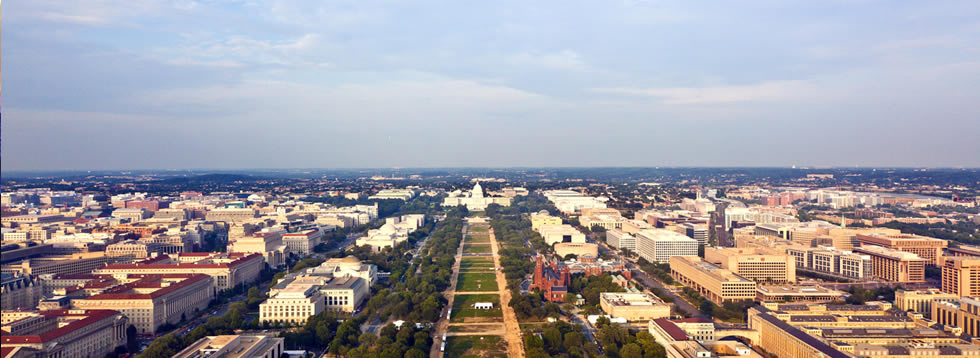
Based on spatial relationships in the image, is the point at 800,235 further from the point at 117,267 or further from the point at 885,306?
the point at 117,267

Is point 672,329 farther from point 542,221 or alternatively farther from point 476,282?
point 542,221

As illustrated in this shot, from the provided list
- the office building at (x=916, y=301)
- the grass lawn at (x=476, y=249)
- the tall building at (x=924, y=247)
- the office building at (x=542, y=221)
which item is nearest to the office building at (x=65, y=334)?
the grass lawn at (x=476, y=249)

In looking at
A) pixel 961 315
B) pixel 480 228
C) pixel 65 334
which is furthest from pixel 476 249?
pixel 65 334

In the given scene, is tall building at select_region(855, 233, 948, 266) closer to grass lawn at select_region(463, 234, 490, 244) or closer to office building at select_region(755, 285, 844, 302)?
office building at select_region(755, 285, 844, 302)

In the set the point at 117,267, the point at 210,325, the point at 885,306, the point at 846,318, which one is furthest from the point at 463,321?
the point at 117,267

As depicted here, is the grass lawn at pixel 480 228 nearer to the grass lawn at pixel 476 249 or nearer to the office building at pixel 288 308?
the grass lawn at pixel 476 249

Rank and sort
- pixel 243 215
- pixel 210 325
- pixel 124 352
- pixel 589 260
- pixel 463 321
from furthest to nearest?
1. pixel 243 215
2. pixel 589 260
3. pixel 463 321
4. pixel 210 325
5. pixel 124 352
